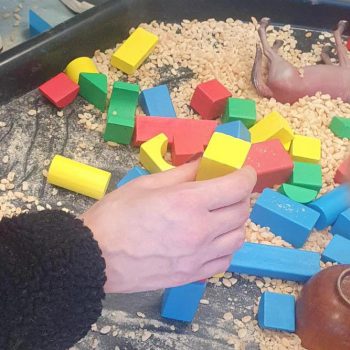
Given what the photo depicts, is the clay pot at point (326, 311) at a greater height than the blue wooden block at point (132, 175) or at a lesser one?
greater

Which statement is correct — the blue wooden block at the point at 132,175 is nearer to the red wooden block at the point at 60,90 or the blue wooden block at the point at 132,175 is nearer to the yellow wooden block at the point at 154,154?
the yellow wooden block at the point at 154,154

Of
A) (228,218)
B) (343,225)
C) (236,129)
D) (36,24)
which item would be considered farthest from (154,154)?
(36,24)

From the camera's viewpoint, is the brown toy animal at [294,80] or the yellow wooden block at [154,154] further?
the brown toy animal at [294,80]

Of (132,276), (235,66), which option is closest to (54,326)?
(132,276)

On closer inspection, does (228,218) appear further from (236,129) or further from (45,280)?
(236,129)

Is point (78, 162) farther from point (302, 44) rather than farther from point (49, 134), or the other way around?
point (302, 44)

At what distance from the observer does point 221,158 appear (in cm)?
77

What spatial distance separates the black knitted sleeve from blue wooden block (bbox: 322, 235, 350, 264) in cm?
54

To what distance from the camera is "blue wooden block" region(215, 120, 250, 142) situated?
1.20 m

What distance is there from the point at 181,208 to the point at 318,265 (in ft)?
1.52

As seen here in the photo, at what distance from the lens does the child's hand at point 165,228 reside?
69 centimetres

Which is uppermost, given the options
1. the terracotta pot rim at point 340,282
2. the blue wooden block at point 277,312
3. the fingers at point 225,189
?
the fingers at point 225,189

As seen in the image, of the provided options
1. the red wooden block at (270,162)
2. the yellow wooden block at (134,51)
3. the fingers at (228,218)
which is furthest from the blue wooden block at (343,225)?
the yellow wooden block at (134,51)

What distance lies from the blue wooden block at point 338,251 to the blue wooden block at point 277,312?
4.8 inches
